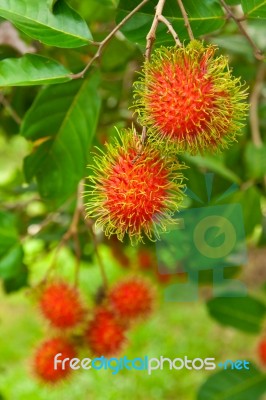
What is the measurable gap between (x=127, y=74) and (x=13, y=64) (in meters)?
1.04

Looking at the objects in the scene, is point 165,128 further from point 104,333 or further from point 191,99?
point 104,333

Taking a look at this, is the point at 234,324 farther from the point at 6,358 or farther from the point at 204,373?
the point at 6,358

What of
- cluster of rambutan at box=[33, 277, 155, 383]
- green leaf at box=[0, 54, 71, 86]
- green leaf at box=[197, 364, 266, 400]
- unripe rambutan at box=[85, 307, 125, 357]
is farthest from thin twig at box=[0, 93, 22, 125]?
green leaf at box=[197, 364, 266, 400]

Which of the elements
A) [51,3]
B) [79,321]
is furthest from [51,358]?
[51,3]

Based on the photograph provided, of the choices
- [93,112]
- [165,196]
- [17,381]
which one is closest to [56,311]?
[93,112]

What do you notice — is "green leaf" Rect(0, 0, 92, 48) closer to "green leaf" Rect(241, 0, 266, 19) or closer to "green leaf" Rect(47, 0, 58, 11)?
"green leaf" Rect(47, 0, 58, 11)

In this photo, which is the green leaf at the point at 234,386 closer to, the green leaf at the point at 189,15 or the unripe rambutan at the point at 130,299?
the unripe rambutan at the point at 130,299

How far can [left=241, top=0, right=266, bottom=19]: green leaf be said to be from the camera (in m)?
0.94

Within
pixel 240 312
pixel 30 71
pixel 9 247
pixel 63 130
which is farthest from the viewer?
pixel 240 312

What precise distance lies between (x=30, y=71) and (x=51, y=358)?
812mm

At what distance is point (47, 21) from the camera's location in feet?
3.08

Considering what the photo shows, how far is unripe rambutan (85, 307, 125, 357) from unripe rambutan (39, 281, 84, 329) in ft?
0.14

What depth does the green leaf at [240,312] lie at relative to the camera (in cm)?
192

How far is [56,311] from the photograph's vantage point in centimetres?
141
